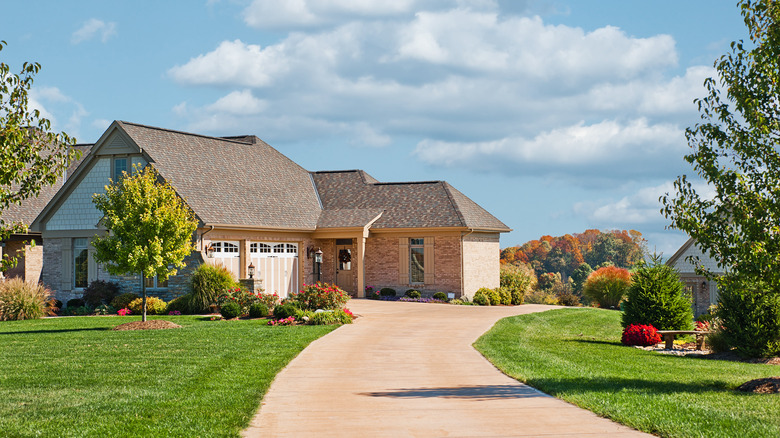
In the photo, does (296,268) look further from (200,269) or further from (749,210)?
(749,210)

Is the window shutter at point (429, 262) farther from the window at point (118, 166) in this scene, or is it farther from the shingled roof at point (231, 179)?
the window at point (118, 166)

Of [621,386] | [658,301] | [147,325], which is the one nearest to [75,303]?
[147,325]

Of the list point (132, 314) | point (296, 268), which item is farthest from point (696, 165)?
point (296, 268)

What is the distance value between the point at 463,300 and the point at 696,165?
2183 centimetres

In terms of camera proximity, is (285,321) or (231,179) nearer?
(285,321)

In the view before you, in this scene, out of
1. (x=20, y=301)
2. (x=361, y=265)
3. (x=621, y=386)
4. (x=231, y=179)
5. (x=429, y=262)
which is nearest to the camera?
(x=621, y=386)

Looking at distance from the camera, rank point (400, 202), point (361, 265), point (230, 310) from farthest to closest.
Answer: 1. point (400, 202)
2. point (361, 265)
3. point (230, 310)

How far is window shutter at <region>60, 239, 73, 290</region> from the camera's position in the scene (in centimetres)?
3042

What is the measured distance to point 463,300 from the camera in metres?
33.6

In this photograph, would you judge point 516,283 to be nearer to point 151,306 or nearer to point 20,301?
point 151,306

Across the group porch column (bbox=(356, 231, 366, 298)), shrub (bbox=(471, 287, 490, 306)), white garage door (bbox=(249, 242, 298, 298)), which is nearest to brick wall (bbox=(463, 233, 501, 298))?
shrub (bbox=(471, 287, 490, 306))

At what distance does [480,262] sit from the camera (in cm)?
3562

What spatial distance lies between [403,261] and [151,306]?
40.3 ft

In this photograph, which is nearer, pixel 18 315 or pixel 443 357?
pixel 443 357
